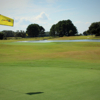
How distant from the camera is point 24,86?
4.58 m

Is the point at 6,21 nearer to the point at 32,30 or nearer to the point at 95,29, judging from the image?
the point at 95,29

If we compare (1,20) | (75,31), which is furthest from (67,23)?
(1,20)

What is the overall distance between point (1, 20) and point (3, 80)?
9.93 ft

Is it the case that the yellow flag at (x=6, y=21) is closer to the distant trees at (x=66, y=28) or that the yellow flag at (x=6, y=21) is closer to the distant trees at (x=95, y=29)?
the distant trees at (x=95, y=29)

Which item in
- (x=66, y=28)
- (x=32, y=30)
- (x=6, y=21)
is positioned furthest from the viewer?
(x=32, y=30)

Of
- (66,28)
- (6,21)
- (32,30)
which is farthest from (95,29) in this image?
(6,21)

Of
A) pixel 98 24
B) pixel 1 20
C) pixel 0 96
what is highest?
pixel 98 24

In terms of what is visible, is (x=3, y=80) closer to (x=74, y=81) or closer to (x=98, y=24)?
(x=74, y=81)

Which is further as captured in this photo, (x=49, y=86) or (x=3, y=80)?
(x=3, y=80)

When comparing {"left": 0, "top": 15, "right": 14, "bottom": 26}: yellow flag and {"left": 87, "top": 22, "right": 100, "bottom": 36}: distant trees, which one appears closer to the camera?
{"left": 0, "top": 15, "right": 14, "bottom": 26}: yellow flag

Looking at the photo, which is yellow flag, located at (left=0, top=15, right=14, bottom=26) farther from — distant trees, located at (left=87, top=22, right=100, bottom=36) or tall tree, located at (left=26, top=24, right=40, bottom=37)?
tall tree, located at (left=26, top=24, right=40, bottom=37)

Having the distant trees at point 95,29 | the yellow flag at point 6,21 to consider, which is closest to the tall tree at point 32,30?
the distant trees at point 95,29

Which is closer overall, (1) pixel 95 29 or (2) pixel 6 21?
(2) pixel 6 21

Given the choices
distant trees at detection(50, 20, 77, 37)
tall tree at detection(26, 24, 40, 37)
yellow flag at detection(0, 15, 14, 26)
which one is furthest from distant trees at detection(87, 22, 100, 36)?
yellow flag at detection(0, 15, 14, 26)
